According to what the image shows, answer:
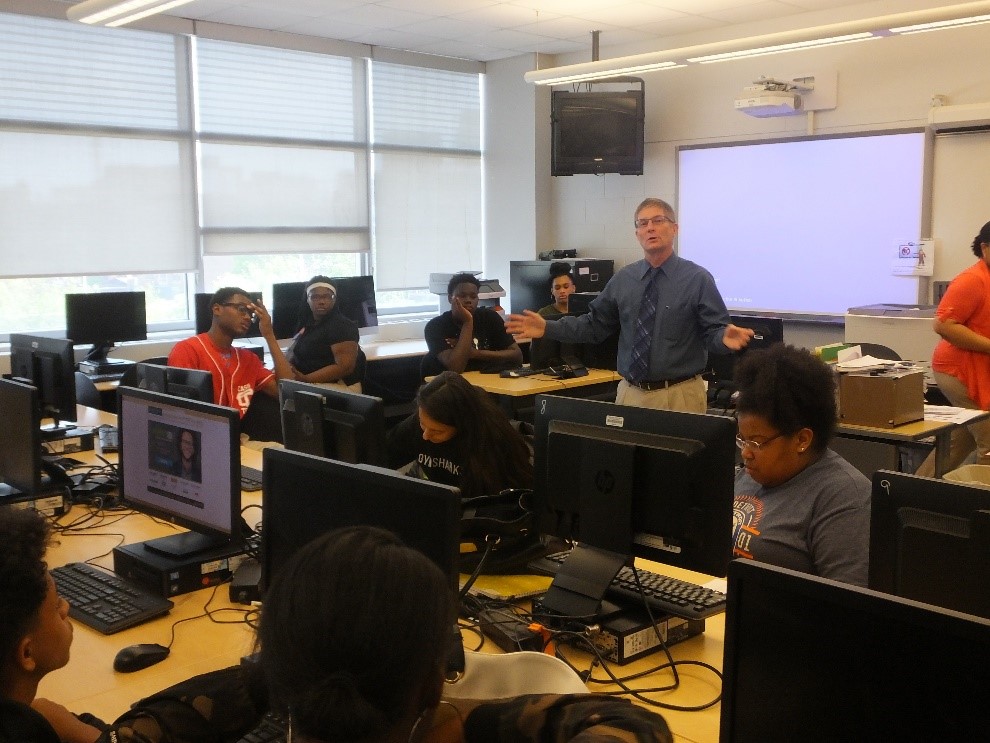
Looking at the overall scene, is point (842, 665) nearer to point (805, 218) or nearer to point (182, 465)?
point (182, 465)

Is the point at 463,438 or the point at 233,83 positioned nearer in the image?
the point at 463,438

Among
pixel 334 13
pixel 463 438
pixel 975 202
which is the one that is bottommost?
pixel 463 438

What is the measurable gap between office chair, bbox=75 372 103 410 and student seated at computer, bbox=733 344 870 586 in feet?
13.7

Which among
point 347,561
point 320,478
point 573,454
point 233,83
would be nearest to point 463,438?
point 573,454

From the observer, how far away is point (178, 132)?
6625mm

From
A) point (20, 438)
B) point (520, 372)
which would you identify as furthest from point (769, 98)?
point (20, 438)

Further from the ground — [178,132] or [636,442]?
[178,132]

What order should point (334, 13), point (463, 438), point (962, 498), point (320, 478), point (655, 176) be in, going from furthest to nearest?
1. point (655, 176)
2. point (334, 13)
3. point (463, 438)
4. point (320, 478)
5. point (962, 498)

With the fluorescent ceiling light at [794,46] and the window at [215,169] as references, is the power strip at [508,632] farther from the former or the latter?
the window at [215,169]

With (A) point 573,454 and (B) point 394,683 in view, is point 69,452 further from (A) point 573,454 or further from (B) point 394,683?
(B) point 394,683

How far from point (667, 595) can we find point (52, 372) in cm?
287

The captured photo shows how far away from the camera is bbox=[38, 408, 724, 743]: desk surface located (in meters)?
1.81

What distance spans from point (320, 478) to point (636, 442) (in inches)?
26.3

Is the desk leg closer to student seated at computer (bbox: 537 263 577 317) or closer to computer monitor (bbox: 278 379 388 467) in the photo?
student seated at computer (bbox: 537 263 577 317)
